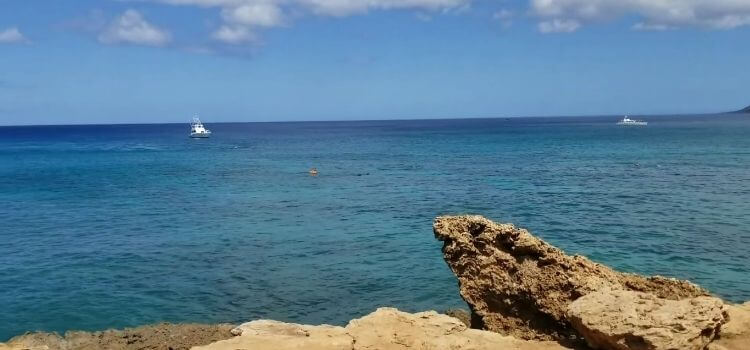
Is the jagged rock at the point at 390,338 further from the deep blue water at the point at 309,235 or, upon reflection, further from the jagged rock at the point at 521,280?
the deep blue water at the point at 309,235

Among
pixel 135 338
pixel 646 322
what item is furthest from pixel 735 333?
pixel 135 338

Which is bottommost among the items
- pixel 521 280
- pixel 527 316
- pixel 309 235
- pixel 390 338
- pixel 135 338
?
pixel 309 235

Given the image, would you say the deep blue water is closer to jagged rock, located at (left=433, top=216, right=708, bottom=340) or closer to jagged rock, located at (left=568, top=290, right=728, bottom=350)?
jagged rock, located at (left=433, top=216, right=708, bottom=340)

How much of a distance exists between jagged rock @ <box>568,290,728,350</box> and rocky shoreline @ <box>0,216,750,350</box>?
2cm

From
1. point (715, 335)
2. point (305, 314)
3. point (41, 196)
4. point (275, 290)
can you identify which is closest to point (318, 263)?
point (275, 290)

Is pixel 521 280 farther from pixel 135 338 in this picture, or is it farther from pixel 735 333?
pixel 135 338

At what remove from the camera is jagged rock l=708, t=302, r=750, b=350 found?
9.98m

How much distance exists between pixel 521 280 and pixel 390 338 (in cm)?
309

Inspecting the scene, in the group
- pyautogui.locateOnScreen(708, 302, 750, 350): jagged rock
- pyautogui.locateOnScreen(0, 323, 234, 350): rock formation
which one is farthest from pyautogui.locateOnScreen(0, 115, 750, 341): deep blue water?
pyautogui.locateOnScreen(708, 302, 750, 350): jagged rock

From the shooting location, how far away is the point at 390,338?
1045cm

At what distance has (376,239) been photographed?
28.1m

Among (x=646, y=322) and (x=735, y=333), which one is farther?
(x=735, y=333)

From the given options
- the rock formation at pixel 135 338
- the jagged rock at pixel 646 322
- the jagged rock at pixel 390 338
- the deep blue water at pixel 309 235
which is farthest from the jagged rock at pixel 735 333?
the rock formation at pixel 135 338

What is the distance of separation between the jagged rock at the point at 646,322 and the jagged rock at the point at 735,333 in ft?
1.01
